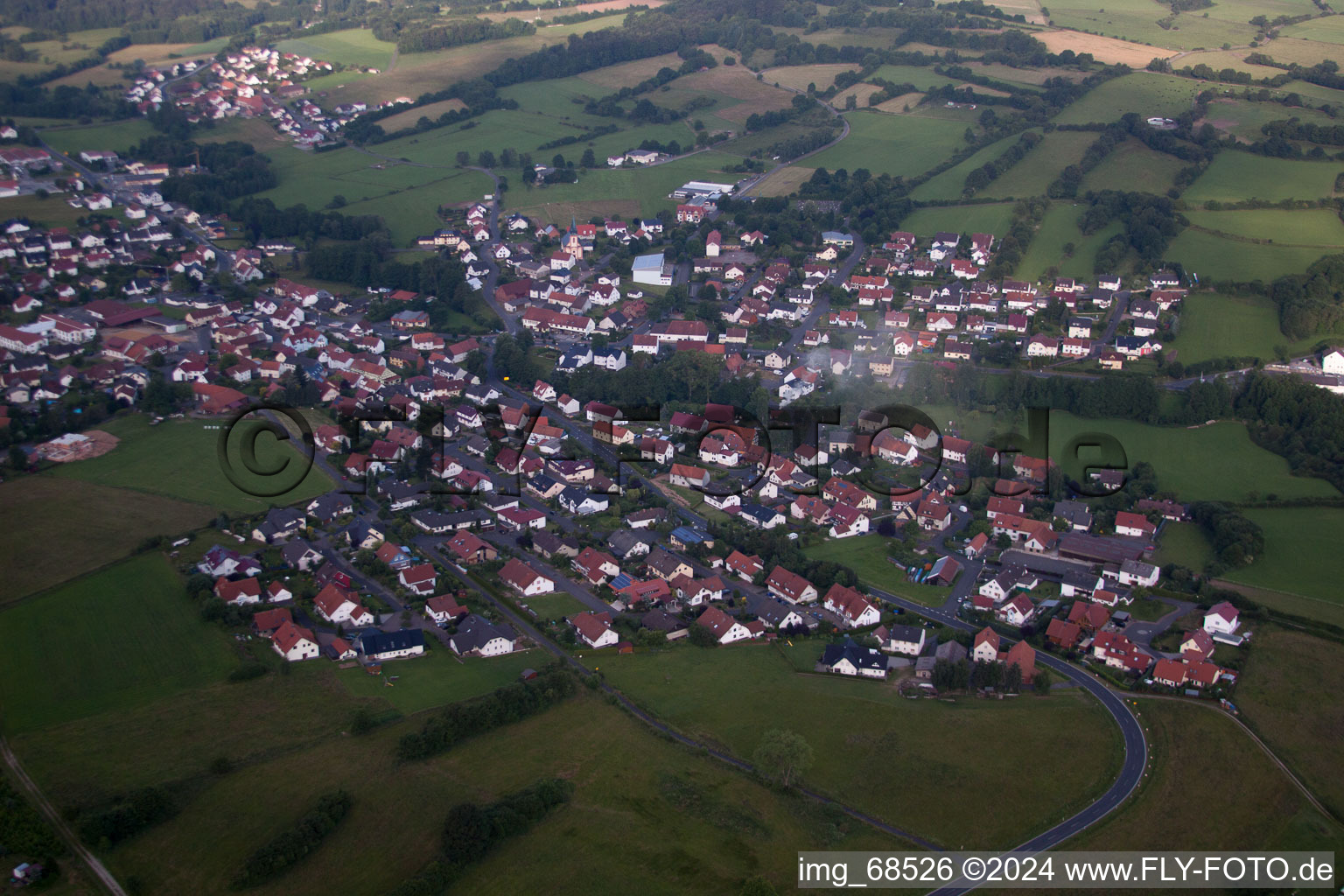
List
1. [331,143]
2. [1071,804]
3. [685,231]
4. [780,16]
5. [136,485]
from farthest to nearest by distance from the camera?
[780,16]
[331,143]
[685,231]
[136,485]
[1071,804]

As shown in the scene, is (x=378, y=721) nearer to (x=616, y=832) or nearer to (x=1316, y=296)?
(x=616, y=832)

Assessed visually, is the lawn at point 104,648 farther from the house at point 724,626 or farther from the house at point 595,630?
the house at point 724,626

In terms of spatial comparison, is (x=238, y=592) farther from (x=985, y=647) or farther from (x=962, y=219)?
(x=962, y=219)

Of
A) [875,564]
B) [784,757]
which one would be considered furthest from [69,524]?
[875,564]

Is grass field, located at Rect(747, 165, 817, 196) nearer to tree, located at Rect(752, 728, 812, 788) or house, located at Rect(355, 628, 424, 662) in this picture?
house, located at Rect(355, 628, 424, 662)

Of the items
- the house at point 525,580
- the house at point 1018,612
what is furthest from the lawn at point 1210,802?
the house at point 525,580

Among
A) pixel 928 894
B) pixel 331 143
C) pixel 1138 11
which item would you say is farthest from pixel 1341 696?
pixel 1138 11
